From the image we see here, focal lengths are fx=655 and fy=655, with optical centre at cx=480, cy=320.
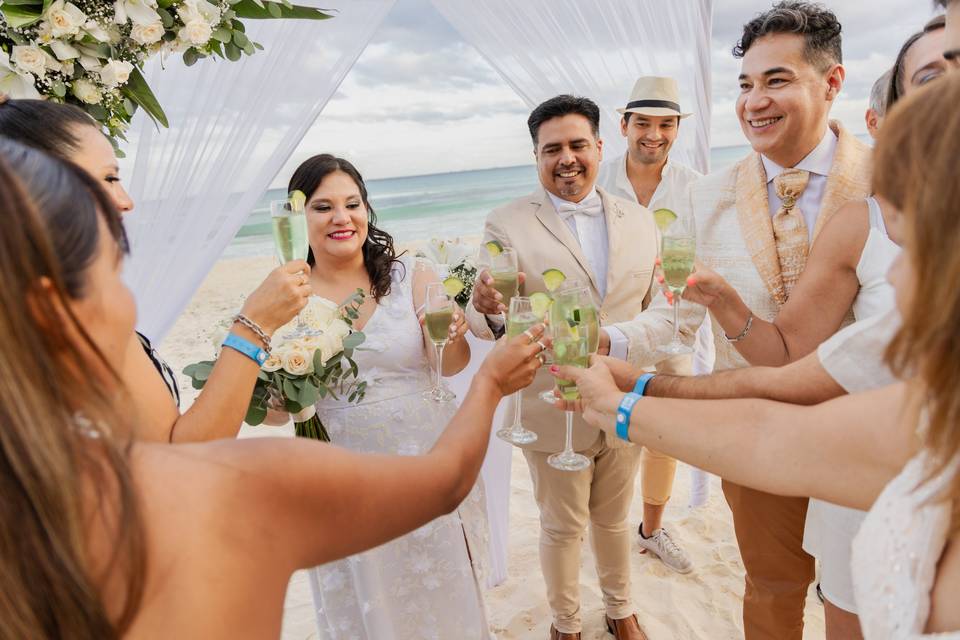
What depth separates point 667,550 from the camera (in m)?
3.85

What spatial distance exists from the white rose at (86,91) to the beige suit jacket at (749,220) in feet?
6.95

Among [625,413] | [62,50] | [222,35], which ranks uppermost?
[222,35]

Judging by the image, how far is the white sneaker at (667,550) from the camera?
3748 millimetres

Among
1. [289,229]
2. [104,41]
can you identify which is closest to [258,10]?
[104,41]

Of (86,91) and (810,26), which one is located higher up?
A: (810,26)

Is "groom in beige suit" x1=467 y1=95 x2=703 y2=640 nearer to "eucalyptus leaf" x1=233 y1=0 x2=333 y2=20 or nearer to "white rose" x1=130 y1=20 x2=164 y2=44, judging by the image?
"eucalyptus leaf" x1=233 y1=0 x2=333 y2=20

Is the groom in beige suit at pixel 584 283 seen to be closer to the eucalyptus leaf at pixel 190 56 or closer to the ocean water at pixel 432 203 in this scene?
the eucalyptus leaf at pixel 190 56

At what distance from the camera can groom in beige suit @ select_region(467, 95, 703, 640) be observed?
3008 millimetres

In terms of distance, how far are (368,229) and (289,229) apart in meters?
0.88

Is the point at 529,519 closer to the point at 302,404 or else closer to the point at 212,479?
the point at 302,404

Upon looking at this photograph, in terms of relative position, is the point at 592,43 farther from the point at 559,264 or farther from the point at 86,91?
the point at 86,91

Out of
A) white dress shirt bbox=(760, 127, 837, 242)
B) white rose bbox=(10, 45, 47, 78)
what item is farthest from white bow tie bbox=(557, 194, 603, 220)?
white rose bbox=(10, 45, 47, 78)

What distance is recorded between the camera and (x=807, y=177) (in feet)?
7.95

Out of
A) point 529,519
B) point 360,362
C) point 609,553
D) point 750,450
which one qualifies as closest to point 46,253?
point 750,450
